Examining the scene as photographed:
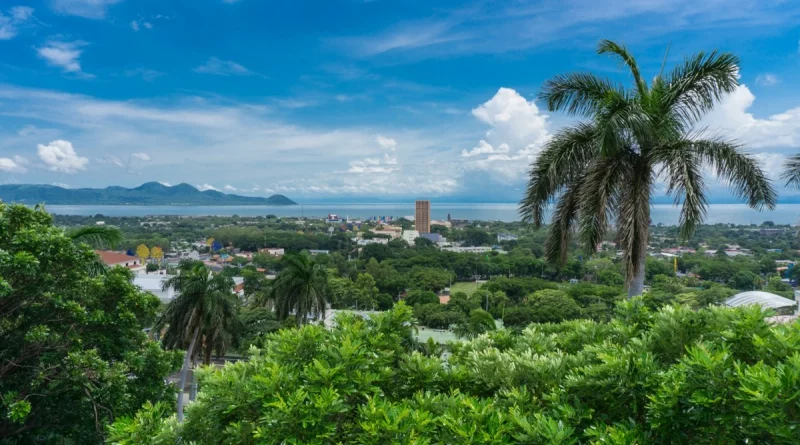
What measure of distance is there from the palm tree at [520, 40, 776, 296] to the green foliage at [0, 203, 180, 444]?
679 cm

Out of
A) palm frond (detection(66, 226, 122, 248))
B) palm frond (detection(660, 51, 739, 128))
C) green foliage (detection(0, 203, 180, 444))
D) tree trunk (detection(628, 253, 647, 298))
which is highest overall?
palm frond (detection(660, 51, 739, 128))

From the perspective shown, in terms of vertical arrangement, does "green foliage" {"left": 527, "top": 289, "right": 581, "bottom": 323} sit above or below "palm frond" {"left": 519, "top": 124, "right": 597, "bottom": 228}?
below

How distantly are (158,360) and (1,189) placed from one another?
210m

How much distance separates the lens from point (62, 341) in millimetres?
6367

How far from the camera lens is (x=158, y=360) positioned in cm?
715

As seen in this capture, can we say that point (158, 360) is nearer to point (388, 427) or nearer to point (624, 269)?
point (388, 427)

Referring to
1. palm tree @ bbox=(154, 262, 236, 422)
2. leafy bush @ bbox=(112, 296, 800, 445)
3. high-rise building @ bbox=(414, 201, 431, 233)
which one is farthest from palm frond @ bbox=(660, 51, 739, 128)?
high-rise building @ bbox=(414, 201, 431, 233)

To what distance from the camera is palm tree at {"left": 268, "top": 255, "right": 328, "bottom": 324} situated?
1903 cm

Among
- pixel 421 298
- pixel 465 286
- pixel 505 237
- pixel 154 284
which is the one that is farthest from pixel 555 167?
pixel 505 237

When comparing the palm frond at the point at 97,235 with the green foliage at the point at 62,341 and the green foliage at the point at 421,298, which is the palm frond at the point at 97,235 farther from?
the green foliage at the point at 421,298

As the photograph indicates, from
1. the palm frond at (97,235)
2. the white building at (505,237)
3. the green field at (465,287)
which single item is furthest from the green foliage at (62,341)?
→ the white building at (505,237)

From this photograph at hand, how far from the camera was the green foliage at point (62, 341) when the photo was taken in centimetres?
597

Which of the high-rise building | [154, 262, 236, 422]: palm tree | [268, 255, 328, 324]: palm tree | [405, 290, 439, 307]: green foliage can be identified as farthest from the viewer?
the high-rise building

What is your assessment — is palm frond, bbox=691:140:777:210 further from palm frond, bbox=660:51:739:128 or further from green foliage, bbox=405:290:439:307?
green foliage, bbox=405:290:439:307
